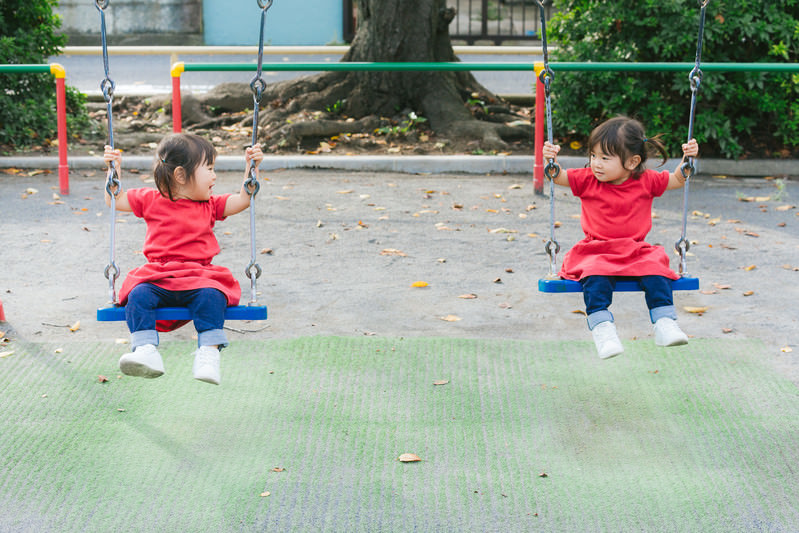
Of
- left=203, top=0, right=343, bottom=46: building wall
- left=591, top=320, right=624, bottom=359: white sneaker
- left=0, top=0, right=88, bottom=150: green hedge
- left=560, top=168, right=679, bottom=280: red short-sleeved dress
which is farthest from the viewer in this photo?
left=203, top=0, right=343, bottom=46: building wall

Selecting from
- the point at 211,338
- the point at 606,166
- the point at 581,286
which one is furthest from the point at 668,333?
the point at 211,338

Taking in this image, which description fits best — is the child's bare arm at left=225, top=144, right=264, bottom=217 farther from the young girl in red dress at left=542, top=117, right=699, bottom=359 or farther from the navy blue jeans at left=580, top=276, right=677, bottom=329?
the navy blue jeans at left=580, top=276, right=677, bottom=329

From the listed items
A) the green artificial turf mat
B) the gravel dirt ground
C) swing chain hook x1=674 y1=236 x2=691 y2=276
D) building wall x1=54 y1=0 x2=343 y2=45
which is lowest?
the green artificial turf mat

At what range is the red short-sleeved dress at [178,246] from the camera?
3676 mm

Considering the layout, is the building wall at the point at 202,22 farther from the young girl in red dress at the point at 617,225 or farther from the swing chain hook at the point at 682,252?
the swing chain hook at the point at 682,252

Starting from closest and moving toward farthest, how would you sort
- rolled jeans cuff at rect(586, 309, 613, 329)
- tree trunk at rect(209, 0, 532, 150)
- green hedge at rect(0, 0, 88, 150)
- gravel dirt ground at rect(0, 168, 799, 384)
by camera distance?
1. rolled jeans cuff at rect(586, 309, 613, 329)
2. gravel dirt ground at rect(0, 168, 799, 384)
3. green hedge at rect(0, 0, 88, 150)
4. tree trunk at rect(209, 0, 532, 150)

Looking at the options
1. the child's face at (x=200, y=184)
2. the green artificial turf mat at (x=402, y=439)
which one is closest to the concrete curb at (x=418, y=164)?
the green artificial turf mat at (x=402, y=439)

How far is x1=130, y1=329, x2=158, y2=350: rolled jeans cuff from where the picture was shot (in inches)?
138

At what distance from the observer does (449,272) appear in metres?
5.95

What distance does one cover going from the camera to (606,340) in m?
3.73

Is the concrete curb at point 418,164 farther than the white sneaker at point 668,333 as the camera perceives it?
Yes

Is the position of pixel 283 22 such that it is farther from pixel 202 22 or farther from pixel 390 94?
pixel 390 94

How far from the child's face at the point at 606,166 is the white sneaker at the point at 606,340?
2.21ft

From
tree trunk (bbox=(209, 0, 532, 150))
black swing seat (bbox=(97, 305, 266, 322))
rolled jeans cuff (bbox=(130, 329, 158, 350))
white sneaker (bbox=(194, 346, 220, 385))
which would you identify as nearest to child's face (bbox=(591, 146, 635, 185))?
black swing seat (bbox=(97, 305, 266, 322))
